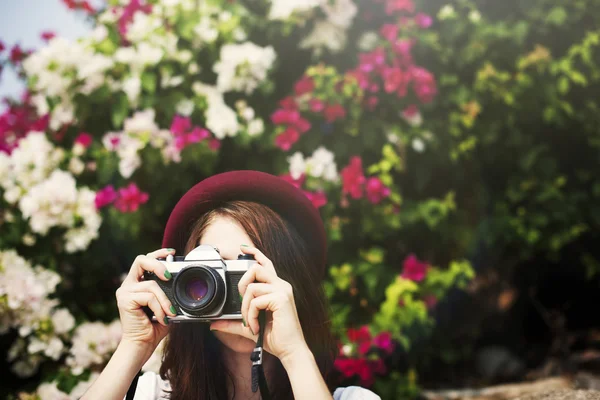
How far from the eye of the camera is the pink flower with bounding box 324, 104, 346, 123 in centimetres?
263

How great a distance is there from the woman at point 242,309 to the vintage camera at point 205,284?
2cm

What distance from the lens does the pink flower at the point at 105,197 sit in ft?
8.02

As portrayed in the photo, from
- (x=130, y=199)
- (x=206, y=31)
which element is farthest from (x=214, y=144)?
(x=206, y=31)

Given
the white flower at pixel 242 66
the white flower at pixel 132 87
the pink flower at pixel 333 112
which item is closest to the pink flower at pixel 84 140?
the white flower at pixel 132 87

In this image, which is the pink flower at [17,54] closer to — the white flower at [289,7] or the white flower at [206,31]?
the white flower at [206,31]

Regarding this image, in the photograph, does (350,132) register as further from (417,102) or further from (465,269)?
(465,269)

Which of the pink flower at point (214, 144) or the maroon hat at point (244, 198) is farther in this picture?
the pink flower at point (214, 144)

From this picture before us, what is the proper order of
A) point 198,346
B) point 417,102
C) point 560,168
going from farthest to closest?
point 560,168, point 417,102, point 198,346

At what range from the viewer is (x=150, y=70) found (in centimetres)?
264

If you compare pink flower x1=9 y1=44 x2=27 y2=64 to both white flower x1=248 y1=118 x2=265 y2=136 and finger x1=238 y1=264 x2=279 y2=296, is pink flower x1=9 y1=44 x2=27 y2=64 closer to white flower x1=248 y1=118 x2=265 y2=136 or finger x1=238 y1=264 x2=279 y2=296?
white flower x1=248 y1=118 x2=265 y2=136

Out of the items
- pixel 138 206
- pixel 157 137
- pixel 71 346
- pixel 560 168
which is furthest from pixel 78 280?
pixel 560 168

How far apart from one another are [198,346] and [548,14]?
111 inches

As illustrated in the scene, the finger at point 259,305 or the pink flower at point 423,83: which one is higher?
the pink flower at point 423,83

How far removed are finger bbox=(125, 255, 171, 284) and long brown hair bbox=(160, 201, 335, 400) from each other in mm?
180
